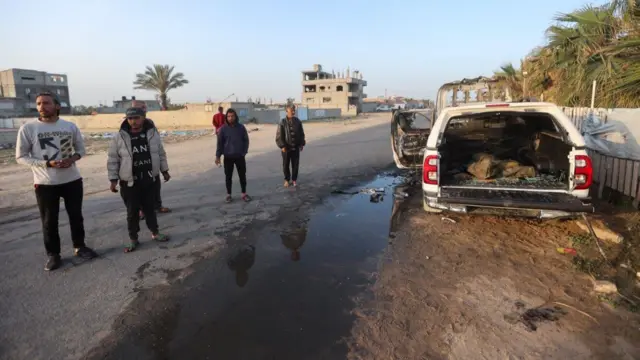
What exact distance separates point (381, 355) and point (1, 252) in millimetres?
4539

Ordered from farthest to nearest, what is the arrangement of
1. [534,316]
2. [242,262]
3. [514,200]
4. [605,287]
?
1. [514,200]
2. [242,262]
3. [605,287]
4. [534,316]

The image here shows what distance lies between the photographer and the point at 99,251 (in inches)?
177

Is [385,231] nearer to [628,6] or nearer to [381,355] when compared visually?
[381,355]

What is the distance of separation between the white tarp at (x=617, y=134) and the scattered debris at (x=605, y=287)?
2786mm

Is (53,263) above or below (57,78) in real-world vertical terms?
below

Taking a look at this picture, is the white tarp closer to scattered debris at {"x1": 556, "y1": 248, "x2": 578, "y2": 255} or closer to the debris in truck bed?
the debris in truck bed

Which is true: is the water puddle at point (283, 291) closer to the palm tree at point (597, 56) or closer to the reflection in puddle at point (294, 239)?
the reflection in puddle at point (294, 239)

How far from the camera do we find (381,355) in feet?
8.52

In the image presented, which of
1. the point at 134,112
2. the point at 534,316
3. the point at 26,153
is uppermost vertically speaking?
the point at 134,112

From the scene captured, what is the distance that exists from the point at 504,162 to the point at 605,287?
2944 mm

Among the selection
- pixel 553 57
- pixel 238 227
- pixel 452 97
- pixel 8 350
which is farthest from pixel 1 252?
pixel 553 57

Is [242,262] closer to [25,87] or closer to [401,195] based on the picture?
[401,195]

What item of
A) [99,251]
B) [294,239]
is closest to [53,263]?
[99,251]

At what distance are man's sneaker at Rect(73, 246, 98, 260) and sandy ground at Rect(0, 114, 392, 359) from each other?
0.10 meters
